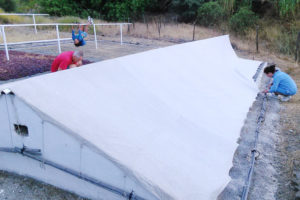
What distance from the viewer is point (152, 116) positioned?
8.37 feet

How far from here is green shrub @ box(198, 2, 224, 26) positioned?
15.0m

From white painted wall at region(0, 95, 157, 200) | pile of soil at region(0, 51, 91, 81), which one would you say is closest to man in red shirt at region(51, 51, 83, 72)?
pile of soil at region(0, 51, 91, 81)

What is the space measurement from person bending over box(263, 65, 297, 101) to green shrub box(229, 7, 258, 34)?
9.66 m

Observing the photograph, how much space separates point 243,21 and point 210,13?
2262 millimetres

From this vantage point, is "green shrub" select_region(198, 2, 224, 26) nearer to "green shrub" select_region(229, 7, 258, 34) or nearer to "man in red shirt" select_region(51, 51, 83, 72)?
"green shrub" select_region(229, 7, 258, 34)

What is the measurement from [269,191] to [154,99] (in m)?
1.38

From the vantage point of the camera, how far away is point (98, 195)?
2.03 meters

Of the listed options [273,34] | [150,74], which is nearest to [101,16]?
[273,34]

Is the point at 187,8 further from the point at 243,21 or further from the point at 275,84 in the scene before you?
the point at 275,84

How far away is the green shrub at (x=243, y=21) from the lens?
13.7 metres

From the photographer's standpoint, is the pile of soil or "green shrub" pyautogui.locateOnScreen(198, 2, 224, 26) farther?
"green shrub" pyautogui.locateOnScreen(198, 2, 224, 26)

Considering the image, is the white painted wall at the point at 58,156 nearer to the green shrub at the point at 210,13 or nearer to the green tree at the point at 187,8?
the green shrub at the point at 210,13

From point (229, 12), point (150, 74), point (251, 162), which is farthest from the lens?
point (229, 12)

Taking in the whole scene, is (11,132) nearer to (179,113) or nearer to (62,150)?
(62,150)
